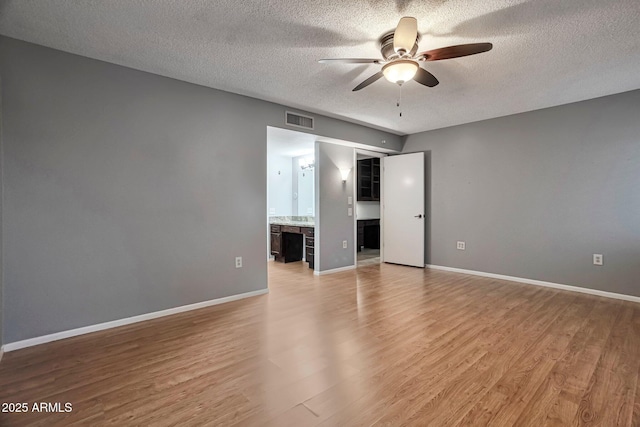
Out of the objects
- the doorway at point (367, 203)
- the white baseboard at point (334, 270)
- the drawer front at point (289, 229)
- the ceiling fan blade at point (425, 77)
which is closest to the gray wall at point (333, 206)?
the white baseboard at point (334, 270)

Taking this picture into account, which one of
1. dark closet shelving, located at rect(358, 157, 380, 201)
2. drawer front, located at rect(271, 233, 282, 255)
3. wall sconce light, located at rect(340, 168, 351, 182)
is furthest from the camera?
dark closet shelving, located at rect(358, 157, 380, 201)

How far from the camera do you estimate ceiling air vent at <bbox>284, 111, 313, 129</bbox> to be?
4.17 m

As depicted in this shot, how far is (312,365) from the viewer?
7.11 ft

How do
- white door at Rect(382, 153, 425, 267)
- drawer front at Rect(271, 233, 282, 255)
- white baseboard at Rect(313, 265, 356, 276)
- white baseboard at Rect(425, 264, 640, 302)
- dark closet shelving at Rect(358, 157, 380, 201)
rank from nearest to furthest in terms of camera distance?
white baseboard at Rect(425, 264, 640, 302)
white baseboard at Rect(313, 265, 356, 276)
white door at Rect(382, 153, 425, 267)
drawer front at Rect(271, 233, 282, 255)
dark closet shelving at Rect(358, 157, 380, 201)

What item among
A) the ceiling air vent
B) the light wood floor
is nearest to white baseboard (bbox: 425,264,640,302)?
the light wood floor

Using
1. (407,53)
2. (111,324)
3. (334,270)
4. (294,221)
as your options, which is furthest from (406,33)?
(294,221)

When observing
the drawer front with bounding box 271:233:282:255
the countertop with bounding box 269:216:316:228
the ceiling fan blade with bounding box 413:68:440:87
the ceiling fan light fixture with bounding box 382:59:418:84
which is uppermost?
the ceiling fan blade with bounding box 413:68:440:87

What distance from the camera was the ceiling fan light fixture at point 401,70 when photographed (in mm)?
2311

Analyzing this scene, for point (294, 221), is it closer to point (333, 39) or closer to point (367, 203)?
point (367, 203)

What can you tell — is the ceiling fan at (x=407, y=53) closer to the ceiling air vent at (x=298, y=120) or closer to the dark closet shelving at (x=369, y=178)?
the ceiling air vent at (x=298, y=120)

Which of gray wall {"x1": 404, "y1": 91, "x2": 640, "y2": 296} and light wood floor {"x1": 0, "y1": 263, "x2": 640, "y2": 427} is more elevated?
gray wall {"x1": 404, "y1": 91, "x2": 640, "y2": 296}

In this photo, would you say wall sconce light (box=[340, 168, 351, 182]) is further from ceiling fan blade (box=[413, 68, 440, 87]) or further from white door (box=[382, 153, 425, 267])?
ceiling fan blade (box=[413, 68, 440, 87])

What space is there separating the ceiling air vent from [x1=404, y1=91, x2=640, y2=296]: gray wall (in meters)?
2.55

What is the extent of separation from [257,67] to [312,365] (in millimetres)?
2789
